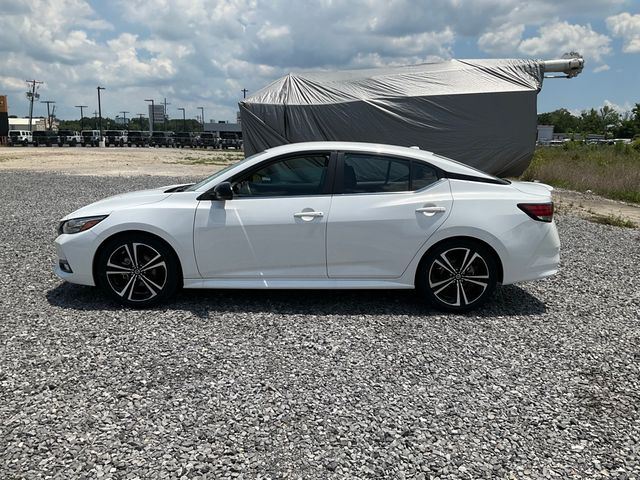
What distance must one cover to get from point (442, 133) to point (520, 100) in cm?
213

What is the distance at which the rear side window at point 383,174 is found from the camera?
504cm

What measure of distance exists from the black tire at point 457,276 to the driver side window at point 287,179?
50.2 inches

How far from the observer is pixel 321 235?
4902 mm

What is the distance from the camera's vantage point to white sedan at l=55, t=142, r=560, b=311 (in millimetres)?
4902

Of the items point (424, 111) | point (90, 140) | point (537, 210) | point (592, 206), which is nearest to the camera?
point (537, 210)

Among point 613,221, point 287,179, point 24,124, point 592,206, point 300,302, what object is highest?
point 24,124

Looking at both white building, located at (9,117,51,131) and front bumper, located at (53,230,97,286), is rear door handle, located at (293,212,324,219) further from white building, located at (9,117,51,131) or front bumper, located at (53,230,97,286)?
white building, located at (9,117,51,131)

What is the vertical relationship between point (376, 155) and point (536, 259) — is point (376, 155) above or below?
above

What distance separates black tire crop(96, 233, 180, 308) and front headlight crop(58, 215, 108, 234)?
23 cm

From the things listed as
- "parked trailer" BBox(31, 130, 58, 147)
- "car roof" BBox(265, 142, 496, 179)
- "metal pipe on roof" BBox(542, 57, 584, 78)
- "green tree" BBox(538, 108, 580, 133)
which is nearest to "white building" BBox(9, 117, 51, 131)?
"parked trailer" BBox(31, 130, 58, 147)

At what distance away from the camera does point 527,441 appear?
3.00m

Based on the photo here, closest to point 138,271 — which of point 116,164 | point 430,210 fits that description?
point 430,210

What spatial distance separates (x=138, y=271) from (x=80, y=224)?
0.71 metres

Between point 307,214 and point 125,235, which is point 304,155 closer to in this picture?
point 307,214
